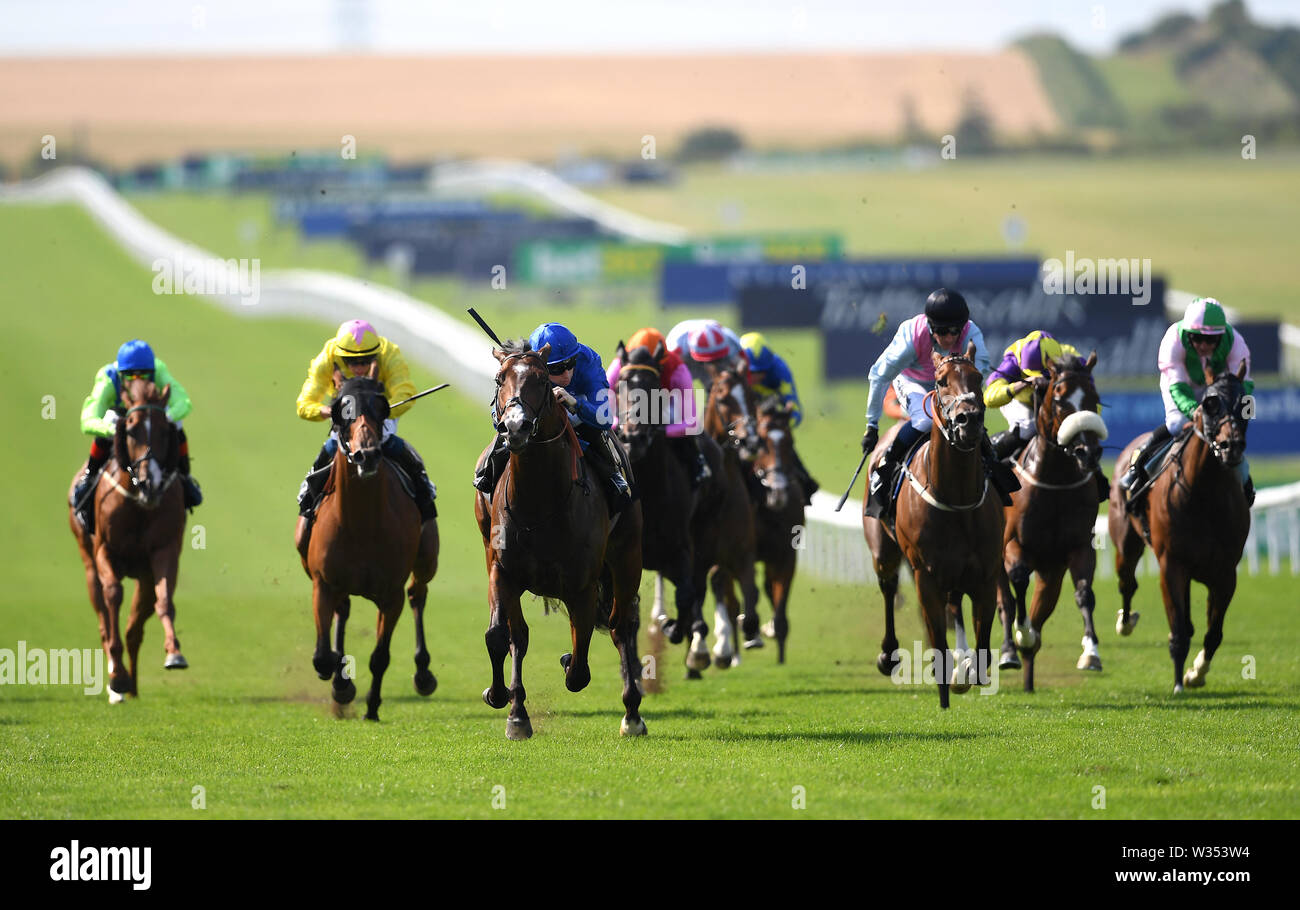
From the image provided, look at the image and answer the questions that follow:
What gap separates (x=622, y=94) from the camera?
138 meters

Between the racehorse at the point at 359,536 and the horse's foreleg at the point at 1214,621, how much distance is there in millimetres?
4949

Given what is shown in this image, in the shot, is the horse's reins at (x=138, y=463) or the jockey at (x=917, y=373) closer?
the jockey at (x=917, y=373)

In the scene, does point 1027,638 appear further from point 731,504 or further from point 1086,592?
point 731,504

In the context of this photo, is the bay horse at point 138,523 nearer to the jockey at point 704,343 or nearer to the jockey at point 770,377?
the jockey at point 704,343

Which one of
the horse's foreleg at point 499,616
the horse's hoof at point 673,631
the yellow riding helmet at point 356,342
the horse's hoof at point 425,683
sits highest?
the yellow riding helmet at point 356,342

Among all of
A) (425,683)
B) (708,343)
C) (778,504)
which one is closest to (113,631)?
(425,683)

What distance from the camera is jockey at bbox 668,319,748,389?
1469 centimetres

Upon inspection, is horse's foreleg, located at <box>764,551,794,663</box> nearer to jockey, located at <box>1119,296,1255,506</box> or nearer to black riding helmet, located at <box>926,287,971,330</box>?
jockey, located at <box>1119,296,1255,506</box>

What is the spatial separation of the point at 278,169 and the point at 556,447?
7552 centimetres

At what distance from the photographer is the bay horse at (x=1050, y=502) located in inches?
515

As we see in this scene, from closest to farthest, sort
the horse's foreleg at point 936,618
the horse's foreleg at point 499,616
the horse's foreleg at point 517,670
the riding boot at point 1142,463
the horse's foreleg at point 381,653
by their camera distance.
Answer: the horse's foreleg at point 499,616 < the horse's foreleg at point 517,670 < the horse's foreleg at point 936,618 < the horse's foreleg at point 381,653 < the riding boot at point 1142,463

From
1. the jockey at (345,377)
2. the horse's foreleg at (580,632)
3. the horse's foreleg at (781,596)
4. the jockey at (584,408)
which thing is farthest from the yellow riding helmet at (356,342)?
the horse's foreleg at (781,596)

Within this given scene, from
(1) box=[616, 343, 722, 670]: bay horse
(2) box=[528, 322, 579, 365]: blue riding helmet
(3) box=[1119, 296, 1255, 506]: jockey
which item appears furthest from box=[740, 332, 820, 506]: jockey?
(2) box=[528, 322, 579, 365]: blue riding helmet

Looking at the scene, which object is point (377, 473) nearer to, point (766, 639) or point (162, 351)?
point (766, 639)
